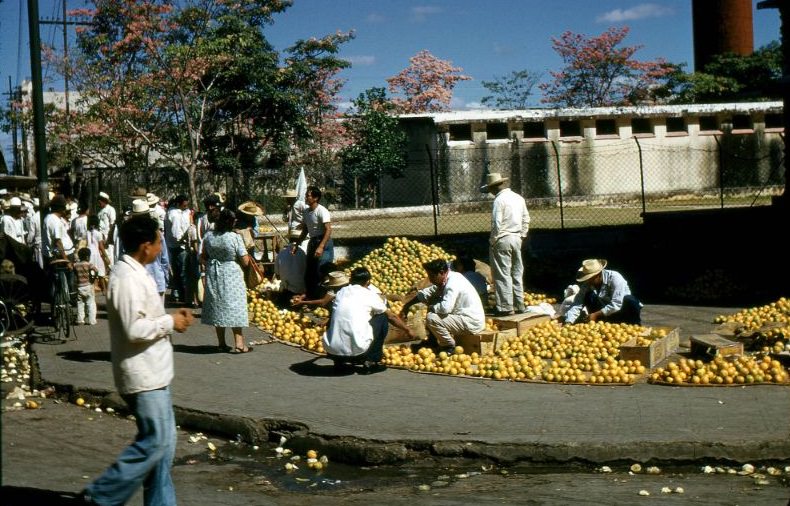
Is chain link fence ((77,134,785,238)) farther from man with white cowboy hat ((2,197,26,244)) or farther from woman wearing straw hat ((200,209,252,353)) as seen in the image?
woman wearing straw hat ((200,209,252,353))

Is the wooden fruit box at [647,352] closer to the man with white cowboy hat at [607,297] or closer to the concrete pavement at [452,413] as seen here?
the concrete pavement at [452,413]

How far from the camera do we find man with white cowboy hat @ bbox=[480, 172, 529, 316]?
42.2ft

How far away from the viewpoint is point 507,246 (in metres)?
12.9

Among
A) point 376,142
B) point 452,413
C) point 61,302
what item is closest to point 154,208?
point 61,302

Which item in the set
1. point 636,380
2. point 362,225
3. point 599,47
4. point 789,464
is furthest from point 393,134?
point 789,464

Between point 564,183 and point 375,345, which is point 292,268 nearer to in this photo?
point 375,345

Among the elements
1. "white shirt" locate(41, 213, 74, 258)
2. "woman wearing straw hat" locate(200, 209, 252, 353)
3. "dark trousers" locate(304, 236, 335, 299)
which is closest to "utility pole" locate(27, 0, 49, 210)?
"white shirt" locate(41, 213, 74, 258)

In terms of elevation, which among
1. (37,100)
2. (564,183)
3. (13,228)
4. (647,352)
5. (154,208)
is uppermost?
(37,100)

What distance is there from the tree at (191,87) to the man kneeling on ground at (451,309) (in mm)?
16615

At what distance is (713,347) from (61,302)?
28.0 ft

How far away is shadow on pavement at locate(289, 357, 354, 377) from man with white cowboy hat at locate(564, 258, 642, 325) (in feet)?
11.4

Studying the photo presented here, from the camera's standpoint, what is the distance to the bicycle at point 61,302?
1244cm

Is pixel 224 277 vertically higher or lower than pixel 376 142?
lower

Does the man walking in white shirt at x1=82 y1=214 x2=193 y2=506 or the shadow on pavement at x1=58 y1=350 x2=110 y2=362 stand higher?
the man walking in white shirt at x1=82 y1=214 x2=193 y2=506
